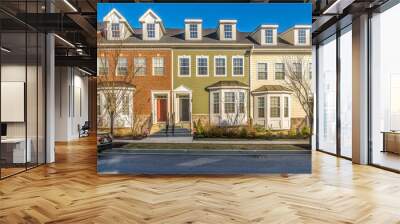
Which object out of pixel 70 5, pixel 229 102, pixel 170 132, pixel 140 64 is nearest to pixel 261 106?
pixel 229 102

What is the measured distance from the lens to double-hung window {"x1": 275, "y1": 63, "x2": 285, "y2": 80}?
662 cm

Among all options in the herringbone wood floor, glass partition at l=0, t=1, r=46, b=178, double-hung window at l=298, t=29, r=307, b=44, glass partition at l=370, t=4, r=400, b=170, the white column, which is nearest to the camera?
the herringbone wood floor

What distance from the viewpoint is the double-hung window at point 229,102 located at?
663cm

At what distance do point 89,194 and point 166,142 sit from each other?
187cm

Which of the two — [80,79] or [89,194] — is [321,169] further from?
[80,79]

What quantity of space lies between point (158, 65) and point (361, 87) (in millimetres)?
4347

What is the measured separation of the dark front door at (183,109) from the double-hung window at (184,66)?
48 centimetres

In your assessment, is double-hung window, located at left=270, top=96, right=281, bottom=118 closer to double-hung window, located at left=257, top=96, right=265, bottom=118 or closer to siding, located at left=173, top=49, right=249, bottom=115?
double-hung window, located at left=257, top=96, right=265, bottom=118

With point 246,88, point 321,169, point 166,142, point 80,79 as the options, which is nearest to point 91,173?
point 166,142

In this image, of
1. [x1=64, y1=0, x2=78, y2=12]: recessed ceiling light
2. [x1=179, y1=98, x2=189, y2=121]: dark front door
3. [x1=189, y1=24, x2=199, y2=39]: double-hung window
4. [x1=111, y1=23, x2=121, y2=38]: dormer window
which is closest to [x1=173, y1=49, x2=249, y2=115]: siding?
[x1=179, y1=98, x2=189, y2=121]: dark front door

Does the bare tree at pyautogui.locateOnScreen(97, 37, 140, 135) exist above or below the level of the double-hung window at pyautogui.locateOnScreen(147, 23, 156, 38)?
below

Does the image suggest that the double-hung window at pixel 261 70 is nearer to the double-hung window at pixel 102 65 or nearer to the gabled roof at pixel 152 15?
the gabled roof at pixel 152 15

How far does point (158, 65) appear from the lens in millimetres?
6664

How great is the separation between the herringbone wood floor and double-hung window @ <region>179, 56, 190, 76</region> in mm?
1880
